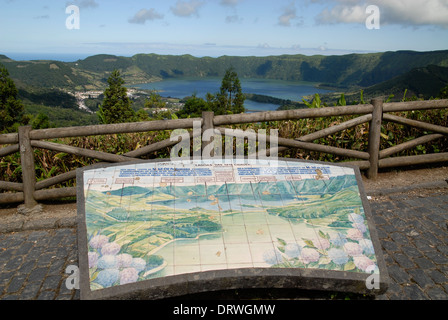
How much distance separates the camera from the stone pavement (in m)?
3.10

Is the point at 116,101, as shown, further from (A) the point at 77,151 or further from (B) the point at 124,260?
(B) the point at 124,260

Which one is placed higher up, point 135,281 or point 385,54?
point 385,54

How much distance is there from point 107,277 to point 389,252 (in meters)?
2.85

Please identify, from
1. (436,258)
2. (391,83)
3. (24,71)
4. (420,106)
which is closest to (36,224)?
(436,258)

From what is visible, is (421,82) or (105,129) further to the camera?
(421,82)

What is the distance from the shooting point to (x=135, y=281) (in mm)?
2201

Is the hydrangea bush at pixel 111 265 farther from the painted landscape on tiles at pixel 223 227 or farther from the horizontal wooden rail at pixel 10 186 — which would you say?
the horizontal wooden rail at pixel 10 186

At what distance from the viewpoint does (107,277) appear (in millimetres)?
2225

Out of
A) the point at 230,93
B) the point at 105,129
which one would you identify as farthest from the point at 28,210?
the point at 230,93

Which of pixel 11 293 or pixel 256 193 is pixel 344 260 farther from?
pixel 11 293

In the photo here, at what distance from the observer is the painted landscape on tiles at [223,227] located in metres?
2.35

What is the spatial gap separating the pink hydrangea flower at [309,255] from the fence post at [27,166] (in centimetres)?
382

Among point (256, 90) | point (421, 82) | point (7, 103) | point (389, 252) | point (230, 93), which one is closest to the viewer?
point (389, 252)
